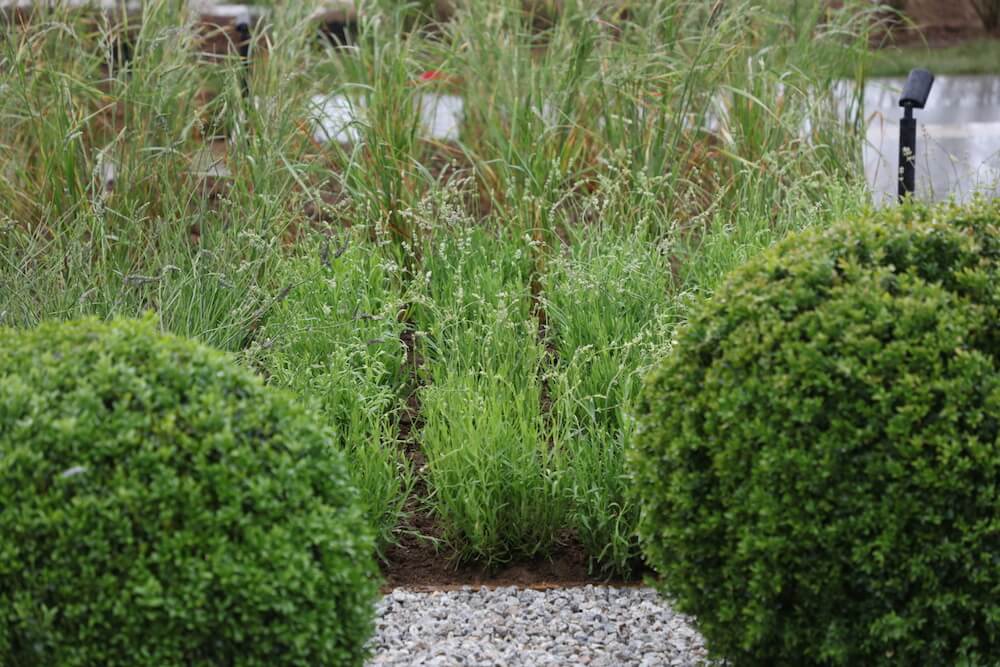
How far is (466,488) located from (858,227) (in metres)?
1.56

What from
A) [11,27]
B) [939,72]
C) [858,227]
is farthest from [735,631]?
[939,72]

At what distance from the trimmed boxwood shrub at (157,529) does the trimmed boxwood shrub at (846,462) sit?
2.88 ft

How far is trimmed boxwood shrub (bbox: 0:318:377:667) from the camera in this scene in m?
2.46

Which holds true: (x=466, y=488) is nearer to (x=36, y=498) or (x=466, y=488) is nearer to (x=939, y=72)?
(x=36, y=498)

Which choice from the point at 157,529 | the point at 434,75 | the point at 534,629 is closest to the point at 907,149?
the point at 434,75

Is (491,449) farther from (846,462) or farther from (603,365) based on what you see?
(846,462)

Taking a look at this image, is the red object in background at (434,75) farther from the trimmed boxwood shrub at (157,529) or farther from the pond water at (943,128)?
the trimmed boxwood shrub at (157,529)

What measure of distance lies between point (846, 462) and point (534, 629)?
1223 mm

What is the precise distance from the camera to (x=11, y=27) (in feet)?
17.8

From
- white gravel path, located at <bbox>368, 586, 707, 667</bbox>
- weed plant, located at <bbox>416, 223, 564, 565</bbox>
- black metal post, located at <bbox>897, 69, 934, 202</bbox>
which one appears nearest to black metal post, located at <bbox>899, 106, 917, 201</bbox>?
black metal post, located at <bbox>897, 69, 934, 202</bbox>

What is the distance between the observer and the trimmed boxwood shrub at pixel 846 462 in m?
2.66

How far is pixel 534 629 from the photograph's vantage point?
3.53m

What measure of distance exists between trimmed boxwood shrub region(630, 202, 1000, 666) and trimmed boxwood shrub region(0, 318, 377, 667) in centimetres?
88

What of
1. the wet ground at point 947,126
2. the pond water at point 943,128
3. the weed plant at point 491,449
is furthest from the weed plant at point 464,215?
the wet ground at point 947,126
